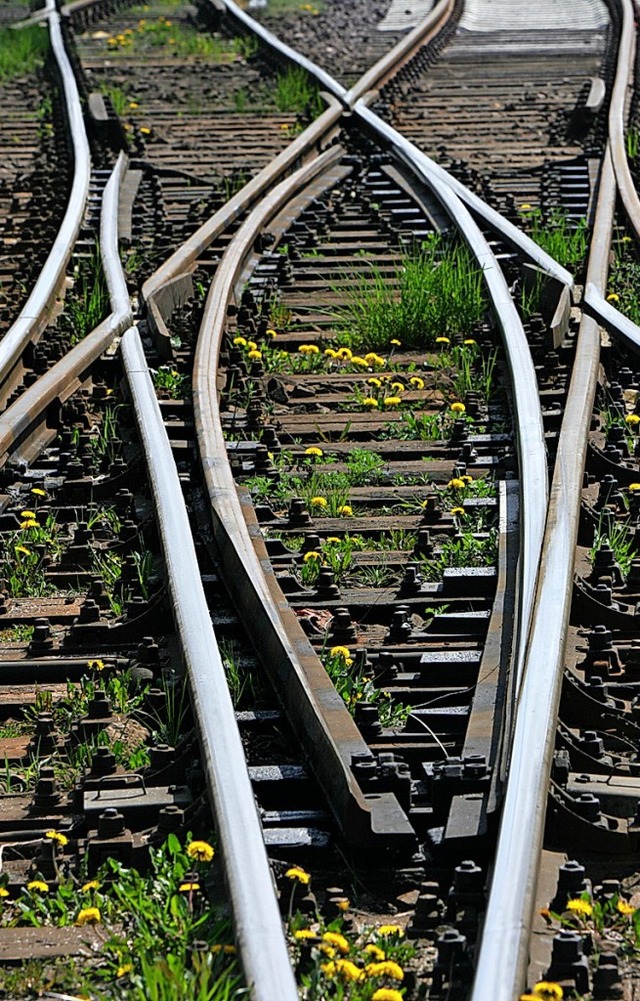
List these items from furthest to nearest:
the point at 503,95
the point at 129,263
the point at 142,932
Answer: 1. the point at 503,95
2. the point at 129,263
3. the point at 142,932

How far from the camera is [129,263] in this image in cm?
872

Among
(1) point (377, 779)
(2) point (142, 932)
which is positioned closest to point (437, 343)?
(1) point (377, 779)

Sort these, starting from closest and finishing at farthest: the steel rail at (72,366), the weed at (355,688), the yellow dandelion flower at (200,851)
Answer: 1. the yellow dandelion flower at (200,851)
2. the weed at (355,688)
3. the steel rail at (72,366)

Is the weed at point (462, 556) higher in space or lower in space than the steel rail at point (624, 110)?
lower

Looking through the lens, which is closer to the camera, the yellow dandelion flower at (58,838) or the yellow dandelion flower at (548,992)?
the yellow dandelion flower at (548,992)

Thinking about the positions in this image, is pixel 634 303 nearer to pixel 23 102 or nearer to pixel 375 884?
pixel 375 884

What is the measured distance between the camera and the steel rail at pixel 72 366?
6.08 metres

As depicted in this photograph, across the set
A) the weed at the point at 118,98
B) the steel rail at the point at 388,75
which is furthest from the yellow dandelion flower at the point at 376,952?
the weed at the point at 118,98

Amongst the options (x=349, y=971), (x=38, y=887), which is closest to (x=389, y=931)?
(x=349, y=971)

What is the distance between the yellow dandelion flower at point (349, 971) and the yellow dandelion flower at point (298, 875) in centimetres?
29

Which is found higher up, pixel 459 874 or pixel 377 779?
pixel 377 779

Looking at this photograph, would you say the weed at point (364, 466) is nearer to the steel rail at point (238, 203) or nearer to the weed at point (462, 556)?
the weed at point (462, 556)

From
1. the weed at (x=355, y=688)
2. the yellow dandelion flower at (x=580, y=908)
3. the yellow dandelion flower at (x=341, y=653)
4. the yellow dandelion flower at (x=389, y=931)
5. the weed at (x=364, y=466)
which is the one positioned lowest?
the yellow dandelion flower at (x=389, y=931)

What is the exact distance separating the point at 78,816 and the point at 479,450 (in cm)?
268
